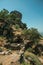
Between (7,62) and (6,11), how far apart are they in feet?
97.6

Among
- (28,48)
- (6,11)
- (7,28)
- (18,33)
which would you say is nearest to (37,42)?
(28,48)

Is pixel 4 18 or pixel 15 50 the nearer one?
pixel 15 50

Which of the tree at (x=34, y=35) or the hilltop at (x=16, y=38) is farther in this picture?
the tree at (x=34, y=35)

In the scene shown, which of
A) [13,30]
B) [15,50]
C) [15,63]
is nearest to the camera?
[15,63]

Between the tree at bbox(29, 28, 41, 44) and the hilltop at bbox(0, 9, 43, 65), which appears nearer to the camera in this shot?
the hilltop at bbox(0, 9, 43, 65)

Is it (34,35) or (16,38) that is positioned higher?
(34,35)

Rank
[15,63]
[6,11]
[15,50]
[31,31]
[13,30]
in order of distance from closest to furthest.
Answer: [15,63] < [15,50] < [31,31] < [13,30] < [6,11]

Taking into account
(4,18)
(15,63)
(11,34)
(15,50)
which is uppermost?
(4,18)

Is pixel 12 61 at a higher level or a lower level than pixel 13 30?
lower

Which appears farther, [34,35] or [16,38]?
[16,38]

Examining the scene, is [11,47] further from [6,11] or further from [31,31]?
[6,11]

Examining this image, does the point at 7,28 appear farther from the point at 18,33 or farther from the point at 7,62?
the point at 7,62

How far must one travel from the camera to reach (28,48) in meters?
51.5

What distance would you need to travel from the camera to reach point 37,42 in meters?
53.2
